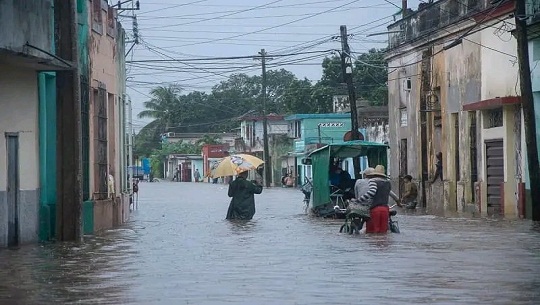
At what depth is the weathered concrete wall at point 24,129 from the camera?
2167 centimetres

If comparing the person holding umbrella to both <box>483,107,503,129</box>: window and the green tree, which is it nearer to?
<box>483,107,503,129</box>: window

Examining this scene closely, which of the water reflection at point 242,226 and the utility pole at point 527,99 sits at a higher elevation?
the utility pole at point 527,99

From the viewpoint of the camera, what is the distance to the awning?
32.7m

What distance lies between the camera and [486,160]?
36.4 meters

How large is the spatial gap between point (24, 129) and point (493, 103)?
52.9ft

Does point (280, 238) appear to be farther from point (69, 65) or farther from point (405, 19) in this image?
point (405, 19)

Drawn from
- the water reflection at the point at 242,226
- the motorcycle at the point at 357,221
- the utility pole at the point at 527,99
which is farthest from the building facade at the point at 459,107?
the motorcycle at the point at 357,221

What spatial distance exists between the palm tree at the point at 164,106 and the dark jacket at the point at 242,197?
3640 inches

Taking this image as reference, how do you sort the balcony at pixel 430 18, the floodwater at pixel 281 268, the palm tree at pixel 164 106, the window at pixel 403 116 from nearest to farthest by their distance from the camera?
the floodwater at pixel 281 268
the balcony at pixel 430 18
the window at pixel 403 116
the palm tree at pixel 164 106

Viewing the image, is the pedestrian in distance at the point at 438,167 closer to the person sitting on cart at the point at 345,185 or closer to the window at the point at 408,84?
the window at the point at 408,84

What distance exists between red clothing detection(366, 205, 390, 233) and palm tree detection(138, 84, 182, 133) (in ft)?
331

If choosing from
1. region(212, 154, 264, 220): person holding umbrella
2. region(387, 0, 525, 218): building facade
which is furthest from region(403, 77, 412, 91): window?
region(212, 154, 264, 220): person holding umbrella

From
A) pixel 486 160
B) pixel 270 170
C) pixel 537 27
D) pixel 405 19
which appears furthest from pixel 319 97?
pixel 537 27

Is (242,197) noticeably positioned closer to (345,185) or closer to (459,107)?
(345,185)
